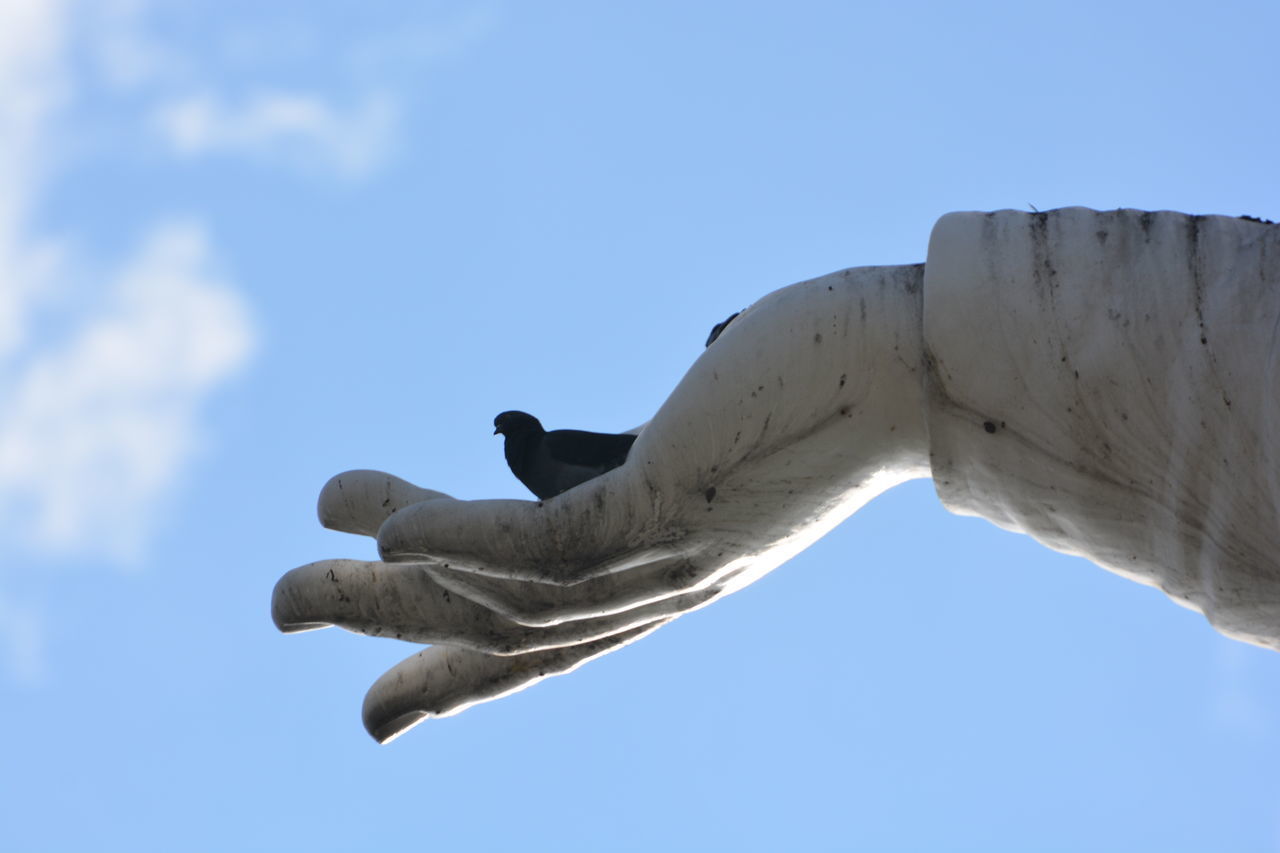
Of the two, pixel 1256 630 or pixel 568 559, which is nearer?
pixel 1256 630

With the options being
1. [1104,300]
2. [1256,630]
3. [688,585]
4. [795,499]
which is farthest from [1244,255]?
[688,585]

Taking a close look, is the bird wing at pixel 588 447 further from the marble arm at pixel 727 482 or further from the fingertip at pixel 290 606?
the fingertip at pixel 290 606

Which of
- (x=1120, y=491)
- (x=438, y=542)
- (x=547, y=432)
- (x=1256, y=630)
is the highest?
(x=547, y=432)

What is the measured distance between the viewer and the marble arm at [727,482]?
4.90 m

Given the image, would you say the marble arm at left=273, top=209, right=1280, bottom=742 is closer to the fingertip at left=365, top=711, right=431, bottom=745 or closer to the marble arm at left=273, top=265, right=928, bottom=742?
the marble arm at left=273, top=265, right=928, bottom=742

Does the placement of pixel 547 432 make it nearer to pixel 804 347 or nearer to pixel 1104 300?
pixel 804 347

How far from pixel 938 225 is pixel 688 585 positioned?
1.36 m

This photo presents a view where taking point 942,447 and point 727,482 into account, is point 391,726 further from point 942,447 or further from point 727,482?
point 942,447

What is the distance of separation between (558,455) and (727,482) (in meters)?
0.87

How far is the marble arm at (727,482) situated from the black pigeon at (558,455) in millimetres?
388

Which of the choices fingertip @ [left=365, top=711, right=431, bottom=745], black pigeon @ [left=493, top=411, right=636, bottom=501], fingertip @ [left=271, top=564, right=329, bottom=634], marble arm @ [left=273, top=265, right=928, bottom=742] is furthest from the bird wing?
fingertip @ [left=365, top=711, right=431, bottom=745]

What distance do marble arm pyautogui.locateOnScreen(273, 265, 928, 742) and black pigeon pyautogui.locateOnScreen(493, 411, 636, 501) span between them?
15.3 inches

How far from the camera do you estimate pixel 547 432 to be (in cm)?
577

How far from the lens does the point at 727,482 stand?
16.4ft
